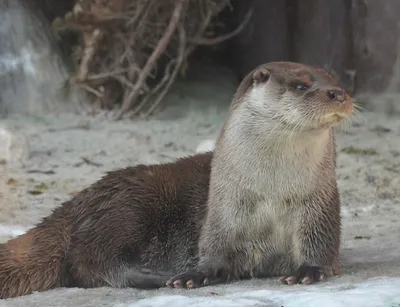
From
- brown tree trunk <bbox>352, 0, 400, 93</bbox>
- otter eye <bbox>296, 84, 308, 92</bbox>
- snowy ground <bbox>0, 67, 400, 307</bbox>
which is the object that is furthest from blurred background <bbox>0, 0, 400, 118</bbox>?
otter eye <bbox>296, 84, 308, 92</bbox>

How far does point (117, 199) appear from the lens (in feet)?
11.2

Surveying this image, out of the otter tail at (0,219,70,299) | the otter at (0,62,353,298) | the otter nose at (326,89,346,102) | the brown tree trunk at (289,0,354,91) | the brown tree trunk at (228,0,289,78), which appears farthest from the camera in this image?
the brown tree trunk at (228,0,289,78)

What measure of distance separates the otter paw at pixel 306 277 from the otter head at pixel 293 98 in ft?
1.39

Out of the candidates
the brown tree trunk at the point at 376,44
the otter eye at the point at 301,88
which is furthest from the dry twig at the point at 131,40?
the otter eye at the point at 301,88

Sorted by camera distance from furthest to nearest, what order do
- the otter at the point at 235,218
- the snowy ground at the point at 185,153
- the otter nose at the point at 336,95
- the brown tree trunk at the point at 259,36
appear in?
1. the brown tree trunk at the point at 259,36
2. the otter at the point at 235,218
3. the otter nose at the point at 336,95
4. the snowy ground at the point at 185,153

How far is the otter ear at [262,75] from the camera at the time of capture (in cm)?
320

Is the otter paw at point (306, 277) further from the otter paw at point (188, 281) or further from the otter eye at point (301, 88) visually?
the otter eye at point (301, 88)

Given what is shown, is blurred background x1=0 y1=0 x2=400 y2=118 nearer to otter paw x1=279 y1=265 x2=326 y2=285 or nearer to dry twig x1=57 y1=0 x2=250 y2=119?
dry twig x1=57 y1=0 x2=250 y2=119

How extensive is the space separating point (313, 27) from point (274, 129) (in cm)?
360

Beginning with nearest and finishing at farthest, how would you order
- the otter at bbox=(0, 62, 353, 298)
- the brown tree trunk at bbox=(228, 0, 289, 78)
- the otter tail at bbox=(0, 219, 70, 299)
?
the otter at bbox=(0, 62, 353, 298) < the otter tail at bbox=(0, 219, 70, 299) < the brown tree trunk at bbox=(228, 0, 289, 78)

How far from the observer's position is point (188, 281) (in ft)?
10.2

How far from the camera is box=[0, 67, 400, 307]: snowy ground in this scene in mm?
2766

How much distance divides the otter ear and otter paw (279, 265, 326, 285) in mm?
590

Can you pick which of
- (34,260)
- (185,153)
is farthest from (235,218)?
(185,153)
